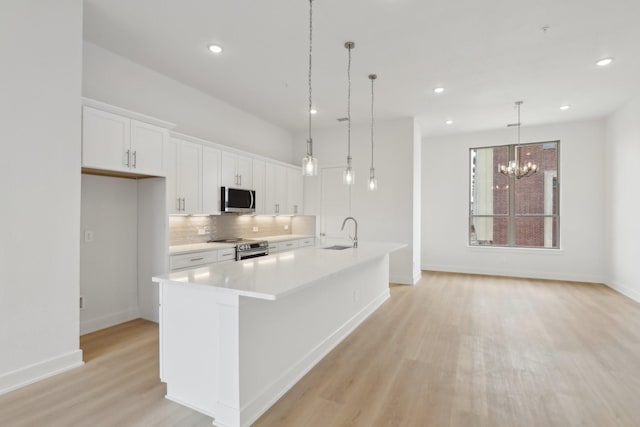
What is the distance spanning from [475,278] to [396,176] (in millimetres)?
2813

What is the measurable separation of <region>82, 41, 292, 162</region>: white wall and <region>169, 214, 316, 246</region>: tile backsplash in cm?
128

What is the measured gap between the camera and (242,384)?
1.98 m

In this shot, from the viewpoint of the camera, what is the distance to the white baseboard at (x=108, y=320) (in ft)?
11.5

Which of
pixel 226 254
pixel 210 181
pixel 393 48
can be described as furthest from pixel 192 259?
pixel 393 48

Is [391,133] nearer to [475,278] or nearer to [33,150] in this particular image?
[475,278]

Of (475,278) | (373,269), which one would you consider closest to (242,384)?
(373,269)

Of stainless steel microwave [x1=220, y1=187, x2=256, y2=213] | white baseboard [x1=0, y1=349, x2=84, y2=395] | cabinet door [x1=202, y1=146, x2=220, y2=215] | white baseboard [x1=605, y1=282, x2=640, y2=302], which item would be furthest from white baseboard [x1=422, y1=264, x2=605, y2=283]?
white baseboard [x1=0, y1=349, x2=84, y2=395]

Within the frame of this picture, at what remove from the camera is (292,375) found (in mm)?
2482

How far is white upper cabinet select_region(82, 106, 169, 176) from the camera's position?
2979 mm

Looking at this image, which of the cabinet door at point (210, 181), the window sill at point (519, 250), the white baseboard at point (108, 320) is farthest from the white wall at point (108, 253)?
the window sill at point (519, 250)

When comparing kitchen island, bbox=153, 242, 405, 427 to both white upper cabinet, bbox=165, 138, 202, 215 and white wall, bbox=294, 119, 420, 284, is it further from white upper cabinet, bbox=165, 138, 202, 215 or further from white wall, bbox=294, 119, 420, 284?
white wall, bbox=294, 119, 420, 284

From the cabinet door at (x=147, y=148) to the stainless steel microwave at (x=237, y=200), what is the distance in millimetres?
1103

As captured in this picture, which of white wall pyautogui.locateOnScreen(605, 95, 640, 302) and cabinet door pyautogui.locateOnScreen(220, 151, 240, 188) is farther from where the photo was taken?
white wall pyautogui.locateOnScreen(605, 95, 640, 302)

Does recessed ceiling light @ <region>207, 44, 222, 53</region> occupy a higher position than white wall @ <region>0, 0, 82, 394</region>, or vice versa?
recessed ceiling light @ <region>207, 44, 222, 53</region>
